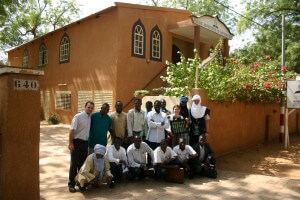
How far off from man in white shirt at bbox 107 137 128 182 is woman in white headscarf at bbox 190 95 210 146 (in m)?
2.02

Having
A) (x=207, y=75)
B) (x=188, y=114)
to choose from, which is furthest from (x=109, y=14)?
Result: (x=188, y=114)

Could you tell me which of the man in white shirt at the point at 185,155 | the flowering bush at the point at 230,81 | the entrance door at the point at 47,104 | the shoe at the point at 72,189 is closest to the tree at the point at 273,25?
the flowering bush at the point at 230,81

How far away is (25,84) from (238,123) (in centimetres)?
729

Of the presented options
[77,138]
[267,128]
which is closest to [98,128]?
[77,138]

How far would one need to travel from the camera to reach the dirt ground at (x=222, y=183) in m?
5.77

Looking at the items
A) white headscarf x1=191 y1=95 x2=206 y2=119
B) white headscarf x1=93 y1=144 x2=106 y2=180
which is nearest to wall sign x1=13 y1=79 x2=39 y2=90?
white headscarf x1=93 y1=144 x2=106 y2=180

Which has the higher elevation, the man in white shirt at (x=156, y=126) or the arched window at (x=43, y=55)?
the arched window at (x=43, y=55)

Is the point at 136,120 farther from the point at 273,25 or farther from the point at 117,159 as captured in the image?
the point at 273,25

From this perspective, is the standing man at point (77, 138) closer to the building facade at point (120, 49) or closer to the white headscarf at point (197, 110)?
the white headscarf at point (197, 110)

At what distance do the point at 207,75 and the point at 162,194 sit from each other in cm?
462

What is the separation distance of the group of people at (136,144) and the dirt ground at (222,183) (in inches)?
10.2

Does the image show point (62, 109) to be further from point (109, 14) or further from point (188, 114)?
point (188, 114)

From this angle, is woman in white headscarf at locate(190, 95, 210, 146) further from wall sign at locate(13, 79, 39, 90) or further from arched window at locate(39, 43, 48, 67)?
arched window at locate(39, 43, 48, 67)

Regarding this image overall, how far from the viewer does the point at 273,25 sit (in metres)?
23.8
